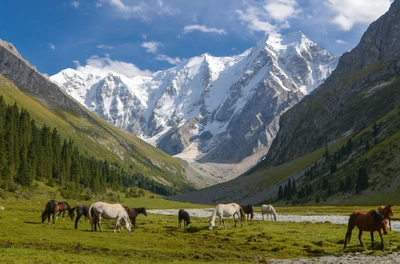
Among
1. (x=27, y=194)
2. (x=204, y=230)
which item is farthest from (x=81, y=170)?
(x=204, y=230)

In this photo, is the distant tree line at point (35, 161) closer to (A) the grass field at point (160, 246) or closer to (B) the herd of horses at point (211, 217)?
(B) the herd of horses at point (211, 217)

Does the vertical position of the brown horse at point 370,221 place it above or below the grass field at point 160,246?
above

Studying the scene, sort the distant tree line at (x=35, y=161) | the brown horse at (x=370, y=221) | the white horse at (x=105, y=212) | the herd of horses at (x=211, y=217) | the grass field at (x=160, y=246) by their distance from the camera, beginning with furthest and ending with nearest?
the distant tree line at (x=35, y=161), the white horse at (x=105, y=212), the herd of horses at (x=211, y=217), the brown horse at (x=370, y=221), the grass field at (x=160, y=246)

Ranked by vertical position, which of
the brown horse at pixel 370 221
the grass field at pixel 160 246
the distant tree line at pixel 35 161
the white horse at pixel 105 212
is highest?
the distant tree line at pixel 35 161

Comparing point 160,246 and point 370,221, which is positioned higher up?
point 370,221

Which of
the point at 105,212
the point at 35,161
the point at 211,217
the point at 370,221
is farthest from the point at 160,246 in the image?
the point at 35,161

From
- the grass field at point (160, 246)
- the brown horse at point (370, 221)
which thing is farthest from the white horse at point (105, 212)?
the brown horse at point (370, 221)

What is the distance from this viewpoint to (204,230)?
51438 millimetres

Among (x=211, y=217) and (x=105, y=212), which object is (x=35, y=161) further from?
(x=211, y=217)

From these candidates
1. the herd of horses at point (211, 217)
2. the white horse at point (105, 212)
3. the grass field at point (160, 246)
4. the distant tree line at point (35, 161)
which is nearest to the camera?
the grass field at point (160, 246)

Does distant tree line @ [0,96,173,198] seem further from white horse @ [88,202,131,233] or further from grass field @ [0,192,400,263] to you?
grass field @ [0,192,400,263]

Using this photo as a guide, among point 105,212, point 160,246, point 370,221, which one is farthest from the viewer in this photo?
point 105,212

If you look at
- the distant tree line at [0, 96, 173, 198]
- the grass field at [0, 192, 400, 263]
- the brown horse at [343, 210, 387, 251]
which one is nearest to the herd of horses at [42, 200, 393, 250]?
the brown horse at [343, 210, 387, 251]

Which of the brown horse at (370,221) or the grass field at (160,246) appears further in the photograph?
the brown horse at (370,221)
